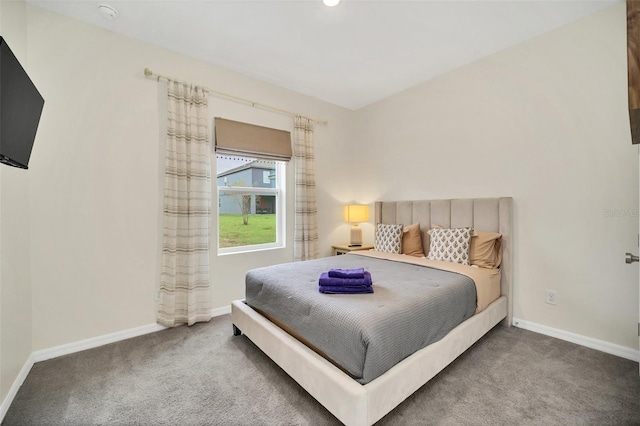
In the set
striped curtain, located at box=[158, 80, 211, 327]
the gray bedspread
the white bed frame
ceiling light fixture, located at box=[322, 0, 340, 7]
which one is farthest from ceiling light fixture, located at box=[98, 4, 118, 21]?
the white bed frame

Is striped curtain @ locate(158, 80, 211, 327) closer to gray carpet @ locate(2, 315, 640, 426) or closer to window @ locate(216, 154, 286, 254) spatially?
window @ locate(216, 154, 286, 254)

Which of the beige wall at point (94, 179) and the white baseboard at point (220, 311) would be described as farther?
the white baseboard at point (220, 311)

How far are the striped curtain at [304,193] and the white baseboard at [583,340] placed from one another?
2457mm

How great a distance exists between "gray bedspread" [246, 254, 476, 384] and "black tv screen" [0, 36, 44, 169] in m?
1.59

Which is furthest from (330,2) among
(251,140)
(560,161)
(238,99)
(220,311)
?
(220,311)

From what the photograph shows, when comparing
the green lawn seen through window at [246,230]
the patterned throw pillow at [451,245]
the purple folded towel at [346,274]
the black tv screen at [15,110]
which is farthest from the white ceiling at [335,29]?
the purple folded towel at [346,274]

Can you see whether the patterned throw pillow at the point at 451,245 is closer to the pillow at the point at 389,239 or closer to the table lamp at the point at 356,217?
the pillow at the point at 389,239

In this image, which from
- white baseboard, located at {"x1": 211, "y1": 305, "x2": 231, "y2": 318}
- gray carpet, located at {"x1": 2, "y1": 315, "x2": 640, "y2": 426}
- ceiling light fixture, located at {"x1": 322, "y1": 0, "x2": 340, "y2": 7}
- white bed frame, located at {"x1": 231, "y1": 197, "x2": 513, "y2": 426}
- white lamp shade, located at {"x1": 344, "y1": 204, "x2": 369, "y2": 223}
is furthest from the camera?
white lamp shade, located at {"x1": 344, "y1": 204, "x2": 369, "y2": 223}

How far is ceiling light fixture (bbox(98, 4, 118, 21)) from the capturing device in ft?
7.08

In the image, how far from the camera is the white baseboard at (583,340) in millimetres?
2102

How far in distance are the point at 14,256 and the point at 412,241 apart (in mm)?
3489

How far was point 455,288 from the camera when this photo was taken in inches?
79.8

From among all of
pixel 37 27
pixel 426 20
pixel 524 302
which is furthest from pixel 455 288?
pixel 37 27

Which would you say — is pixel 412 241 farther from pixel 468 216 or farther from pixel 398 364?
pixel 398 364
